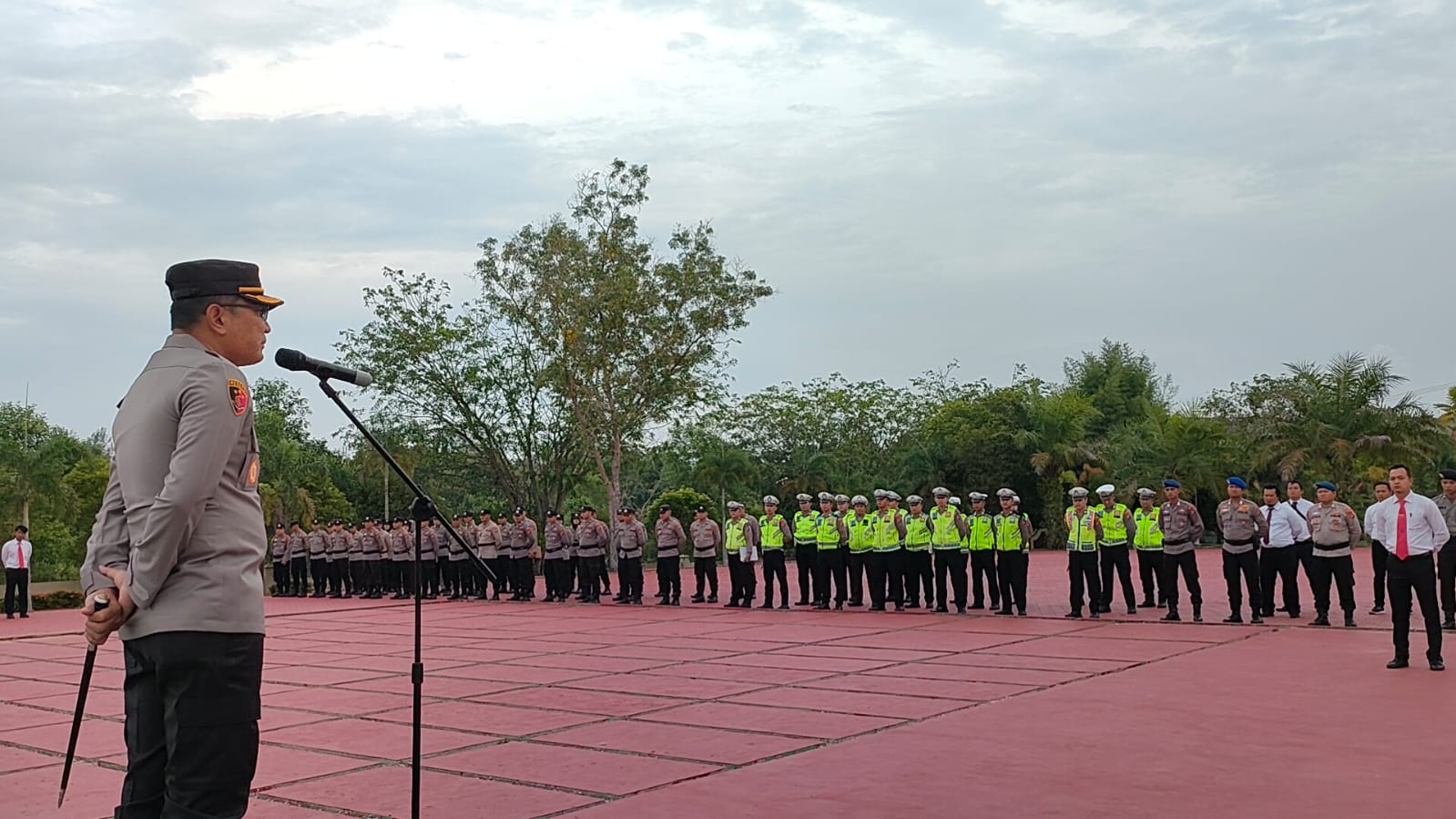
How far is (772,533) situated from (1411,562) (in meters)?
9.58

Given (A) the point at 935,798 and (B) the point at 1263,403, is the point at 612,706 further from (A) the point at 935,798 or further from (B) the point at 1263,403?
(B) the point at 1263,403

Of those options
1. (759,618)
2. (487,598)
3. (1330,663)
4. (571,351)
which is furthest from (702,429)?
(1330,663)

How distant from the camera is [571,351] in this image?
87.1ft

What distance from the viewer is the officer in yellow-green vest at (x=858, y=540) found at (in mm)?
17250

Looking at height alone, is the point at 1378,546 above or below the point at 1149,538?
below

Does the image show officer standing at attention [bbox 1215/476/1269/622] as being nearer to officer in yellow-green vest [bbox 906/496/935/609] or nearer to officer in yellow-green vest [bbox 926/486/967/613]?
officer in yellow-green vest [bbox 926/486/967/613]

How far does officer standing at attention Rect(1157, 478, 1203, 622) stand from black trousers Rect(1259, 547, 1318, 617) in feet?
2.36

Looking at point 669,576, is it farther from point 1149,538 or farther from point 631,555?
point 1149,538

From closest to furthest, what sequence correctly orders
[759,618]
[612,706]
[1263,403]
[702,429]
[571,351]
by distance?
[612,706] < [759,618] < [571,351] < [1263,403] < [702,429]

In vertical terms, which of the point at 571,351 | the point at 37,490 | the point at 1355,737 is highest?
the point at 571,351

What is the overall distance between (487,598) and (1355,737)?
17.3 metres

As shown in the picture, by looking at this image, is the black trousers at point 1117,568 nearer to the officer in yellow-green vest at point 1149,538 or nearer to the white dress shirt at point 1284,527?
the officer in yellow-green vest at point 1149,538

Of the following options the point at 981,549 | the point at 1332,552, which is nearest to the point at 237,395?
the point at 1332,552

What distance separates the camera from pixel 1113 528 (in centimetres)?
1530
